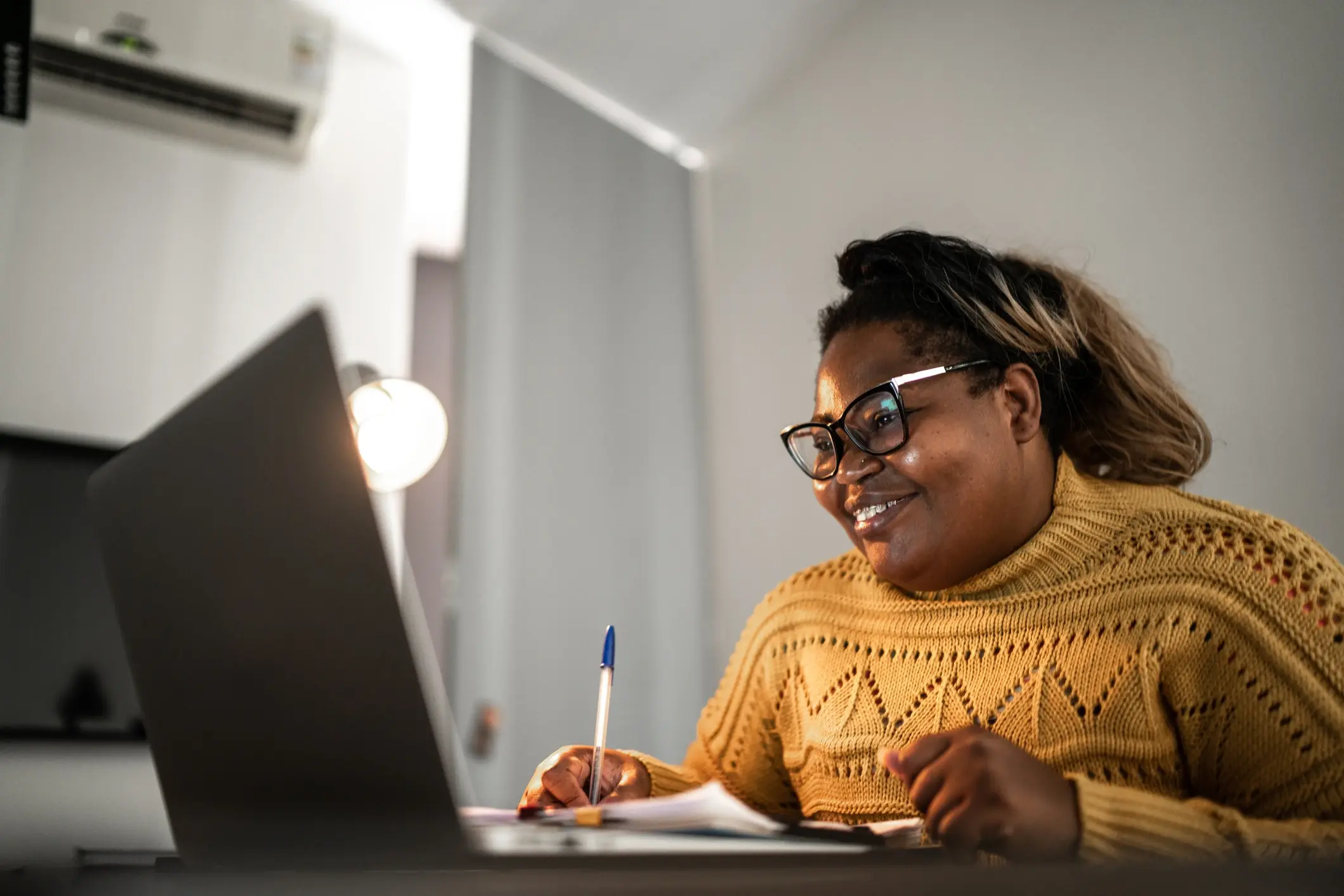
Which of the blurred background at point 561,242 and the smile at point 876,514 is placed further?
the blurred background at point 561,242

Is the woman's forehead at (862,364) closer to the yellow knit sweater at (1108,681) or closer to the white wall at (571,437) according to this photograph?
the yellow knit sweater at (1108,681)

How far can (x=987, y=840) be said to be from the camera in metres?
0.59

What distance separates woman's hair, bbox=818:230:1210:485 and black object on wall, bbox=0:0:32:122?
1.65 metres

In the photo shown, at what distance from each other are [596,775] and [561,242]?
1900 mm

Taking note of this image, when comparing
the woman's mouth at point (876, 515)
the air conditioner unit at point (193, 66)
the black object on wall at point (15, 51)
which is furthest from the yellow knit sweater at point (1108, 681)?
the air conditioner unit at point (193, 66)

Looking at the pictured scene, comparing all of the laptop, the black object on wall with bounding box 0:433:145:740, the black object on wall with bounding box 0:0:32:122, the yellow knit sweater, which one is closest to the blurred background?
the black object on wall with bounding box 0:433:145:740

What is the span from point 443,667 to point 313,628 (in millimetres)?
1819

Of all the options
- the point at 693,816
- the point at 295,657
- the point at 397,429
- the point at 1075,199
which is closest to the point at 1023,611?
the point at 693,816

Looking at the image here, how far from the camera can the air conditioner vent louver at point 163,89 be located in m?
2.22

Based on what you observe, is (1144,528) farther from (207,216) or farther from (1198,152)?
(207,216)

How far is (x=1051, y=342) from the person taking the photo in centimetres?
113

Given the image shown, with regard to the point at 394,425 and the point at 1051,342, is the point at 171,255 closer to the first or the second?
the point at 394,425

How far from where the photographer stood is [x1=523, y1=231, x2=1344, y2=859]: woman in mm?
794

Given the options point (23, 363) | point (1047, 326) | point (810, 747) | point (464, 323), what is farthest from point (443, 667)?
point (1047, 326)
